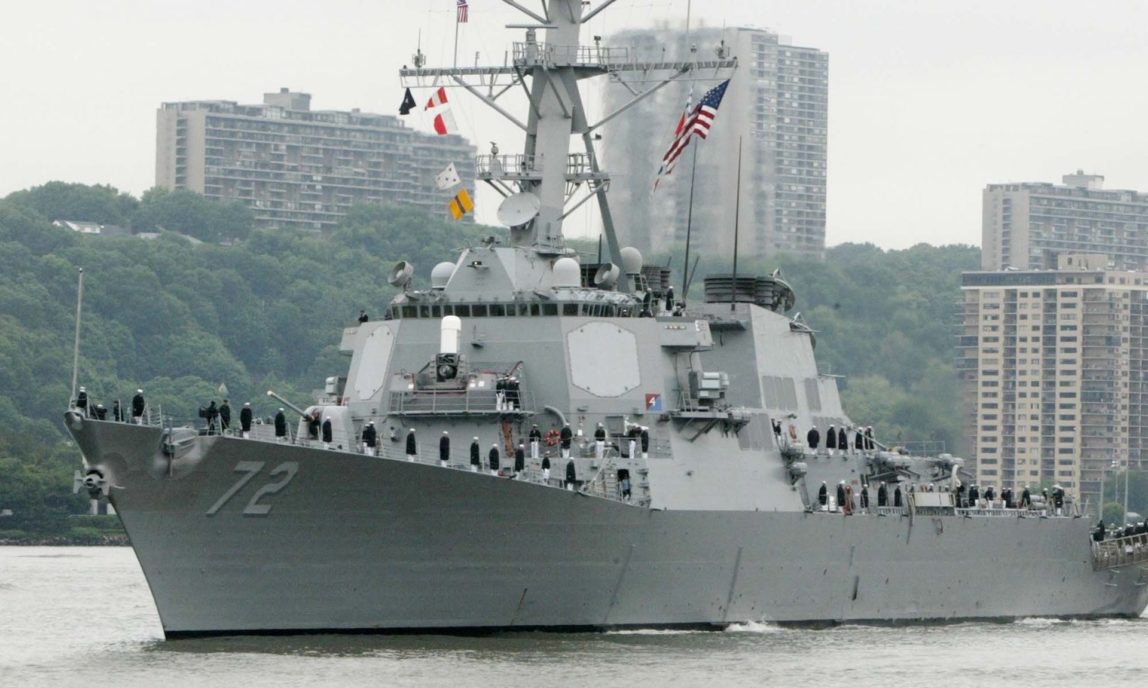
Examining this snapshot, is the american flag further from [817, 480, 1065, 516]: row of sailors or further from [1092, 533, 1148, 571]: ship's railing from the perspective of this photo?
[1092, 533, 1148, 571]: ship's railing

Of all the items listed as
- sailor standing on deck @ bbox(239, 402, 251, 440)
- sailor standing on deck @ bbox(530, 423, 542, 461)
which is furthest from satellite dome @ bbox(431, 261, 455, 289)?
sailor standing on deck @ bbox(239, 402, 251, 440)

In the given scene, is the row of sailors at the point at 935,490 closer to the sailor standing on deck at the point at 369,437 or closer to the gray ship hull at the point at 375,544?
the gray ship hull at the point at 375,544

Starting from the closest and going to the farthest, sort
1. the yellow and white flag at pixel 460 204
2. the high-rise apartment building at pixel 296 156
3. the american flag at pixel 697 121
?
the yellow and white flag at pixel 460 204 → the american flag at pixel 697 121 → the high-rise apartment building at pixel 296 156

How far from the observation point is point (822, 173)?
9800 centimetres

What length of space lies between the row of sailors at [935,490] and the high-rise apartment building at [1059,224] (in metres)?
61.3

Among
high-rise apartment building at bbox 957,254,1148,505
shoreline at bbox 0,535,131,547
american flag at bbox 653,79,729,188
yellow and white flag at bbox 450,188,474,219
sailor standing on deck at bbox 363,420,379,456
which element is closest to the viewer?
sailor standing on deck at bbox 363,420,379,456

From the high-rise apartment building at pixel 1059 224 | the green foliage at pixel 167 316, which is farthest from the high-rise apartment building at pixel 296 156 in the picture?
the high-rise apartment building at pixel 1059 224

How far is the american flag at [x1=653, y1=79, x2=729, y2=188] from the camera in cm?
3966

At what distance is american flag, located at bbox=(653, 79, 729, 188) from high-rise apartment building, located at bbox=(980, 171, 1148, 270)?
69.5 meters

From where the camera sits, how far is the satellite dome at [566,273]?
37.6 meters

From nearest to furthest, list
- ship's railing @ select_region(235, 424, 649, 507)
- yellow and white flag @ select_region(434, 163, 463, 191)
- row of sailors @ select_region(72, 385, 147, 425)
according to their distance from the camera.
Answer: row of sailors @ select_region(72, 385, 147, 425)
ship's railing @ select_region(235, 424, 649, 507)
yellow and white flag @ select_region(434, 163, 463, 191)

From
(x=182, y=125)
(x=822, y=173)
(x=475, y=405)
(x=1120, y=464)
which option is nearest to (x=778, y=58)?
(x=822, y=173)

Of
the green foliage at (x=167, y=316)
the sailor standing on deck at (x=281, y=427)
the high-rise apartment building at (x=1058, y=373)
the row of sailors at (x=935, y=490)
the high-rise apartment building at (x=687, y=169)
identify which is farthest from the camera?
the high-rise apartment building at (x=1058, y=373)

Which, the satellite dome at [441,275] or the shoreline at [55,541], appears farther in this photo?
the shoreline at [55,541]
